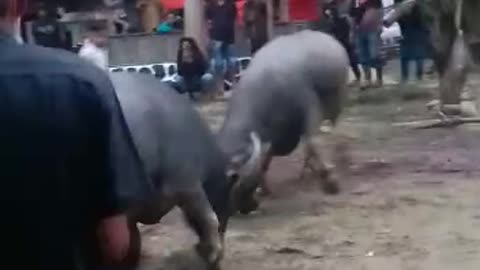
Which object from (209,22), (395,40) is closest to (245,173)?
(209,22)

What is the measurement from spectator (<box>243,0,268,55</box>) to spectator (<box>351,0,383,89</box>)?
5.46 feet

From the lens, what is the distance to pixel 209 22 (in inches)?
818

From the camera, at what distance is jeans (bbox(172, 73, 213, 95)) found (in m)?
18.2

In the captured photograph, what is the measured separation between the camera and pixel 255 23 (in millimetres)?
20859

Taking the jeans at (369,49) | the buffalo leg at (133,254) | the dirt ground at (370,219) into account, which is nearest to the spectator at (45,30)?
the jeans at (369,49)

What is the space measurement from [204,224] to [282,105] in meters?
2.65

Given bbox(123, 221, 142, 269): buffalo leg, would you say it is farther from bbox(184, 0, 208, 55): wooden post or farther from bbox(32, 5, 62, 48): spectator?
bbox(184, 0, 208, 55): wooden post

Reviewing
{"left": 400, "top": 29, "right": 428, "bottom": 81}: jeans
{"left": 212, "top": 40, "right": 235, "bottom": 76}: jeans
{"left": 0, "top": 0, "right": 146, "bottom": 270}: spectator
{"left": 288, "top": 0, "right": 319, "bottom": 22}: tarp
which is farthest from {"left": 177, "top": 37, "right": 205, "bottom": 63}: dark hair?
{"left": 0, "top": 0, "right": 146, "bottom": 270}: spectator

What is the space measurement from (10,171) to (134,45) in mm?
18705

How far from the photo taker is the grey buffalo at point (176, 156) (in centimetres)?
735

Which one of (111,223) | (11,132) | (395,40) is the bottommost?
(395,40)

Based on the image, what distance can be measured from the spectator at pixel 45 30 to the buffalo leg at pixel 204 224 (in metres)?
11.4

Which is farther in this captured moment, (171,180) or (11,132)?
(171,180)

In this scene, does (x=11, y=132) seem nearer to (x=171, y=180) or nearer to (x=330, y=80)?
(x=171, y=180)
